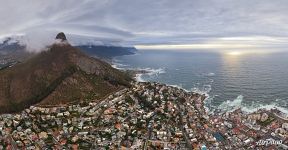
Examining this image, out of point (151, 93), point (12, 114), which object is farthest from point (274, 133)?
point (12, 114)

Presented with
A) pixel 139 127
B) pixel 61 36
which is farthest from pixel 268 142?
pixel 61 36

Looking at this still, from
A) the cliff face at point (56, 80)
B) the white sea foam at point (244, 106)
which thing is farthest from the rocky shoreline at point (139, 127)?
the cliff face at point (56, 80)

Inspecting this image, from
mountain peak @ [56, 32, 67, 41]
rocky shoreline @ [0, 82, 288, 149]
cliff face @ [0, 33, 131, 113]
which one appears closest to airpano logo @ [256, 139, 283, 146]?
rocky shoreline @ [0, 82, 288, 149]

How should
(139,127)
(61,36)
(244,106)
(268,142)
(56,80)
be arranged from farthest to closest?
1. (61,36)
2. (56,80)
3. (244,106)
4. (139,127)
5. (268,142)

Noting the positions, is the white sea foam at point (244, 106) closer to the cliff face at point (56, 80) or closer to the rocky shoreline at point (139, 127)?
the rocky shoreline at point (139, 127)

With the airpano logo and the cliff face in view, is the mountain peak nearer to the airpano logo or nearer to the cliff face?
the cliff face

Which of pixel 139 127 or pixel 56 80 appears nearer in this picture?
pixel 139 127

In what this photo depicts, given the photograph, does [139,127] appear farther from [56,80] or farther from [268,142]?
[56,80]
